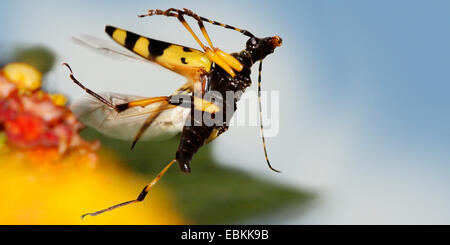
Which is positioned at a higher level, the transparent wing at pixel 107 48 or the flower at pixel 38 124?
the flower at pixel 38 124

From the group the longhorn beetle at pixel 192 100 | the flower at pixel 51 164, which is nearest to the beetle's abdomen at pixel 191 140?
the longhorn beetle at pixel 192 100

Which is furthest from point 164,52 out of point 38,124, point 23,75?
point 23,75

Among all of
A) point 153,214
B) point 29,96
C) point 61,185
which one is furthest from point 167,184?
point 29,96

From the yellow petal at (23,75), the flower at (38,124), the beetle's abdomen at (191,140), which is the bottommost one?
the beetle's abdomen at (191,140)

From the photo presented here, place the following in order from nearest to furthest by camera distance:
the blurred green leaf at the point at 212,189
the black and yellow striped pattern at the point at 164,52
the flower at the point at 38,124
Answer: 1. the black and yellow striped pattern at the point at 164,52
2. the flower at the point at 38,124
3. the blurred green leaf at the point at 212,189

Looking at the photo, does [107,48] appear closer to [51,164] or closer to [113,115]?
[113,115]

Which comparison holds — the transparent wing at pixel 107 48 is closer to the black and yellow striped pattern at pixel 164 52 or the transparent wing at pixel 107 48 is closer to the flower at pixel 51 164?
the black and yellow striped pattern at pixel 164 52

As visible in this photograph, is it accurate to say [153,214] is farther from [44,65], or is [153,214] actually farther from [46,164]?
[44,65]
